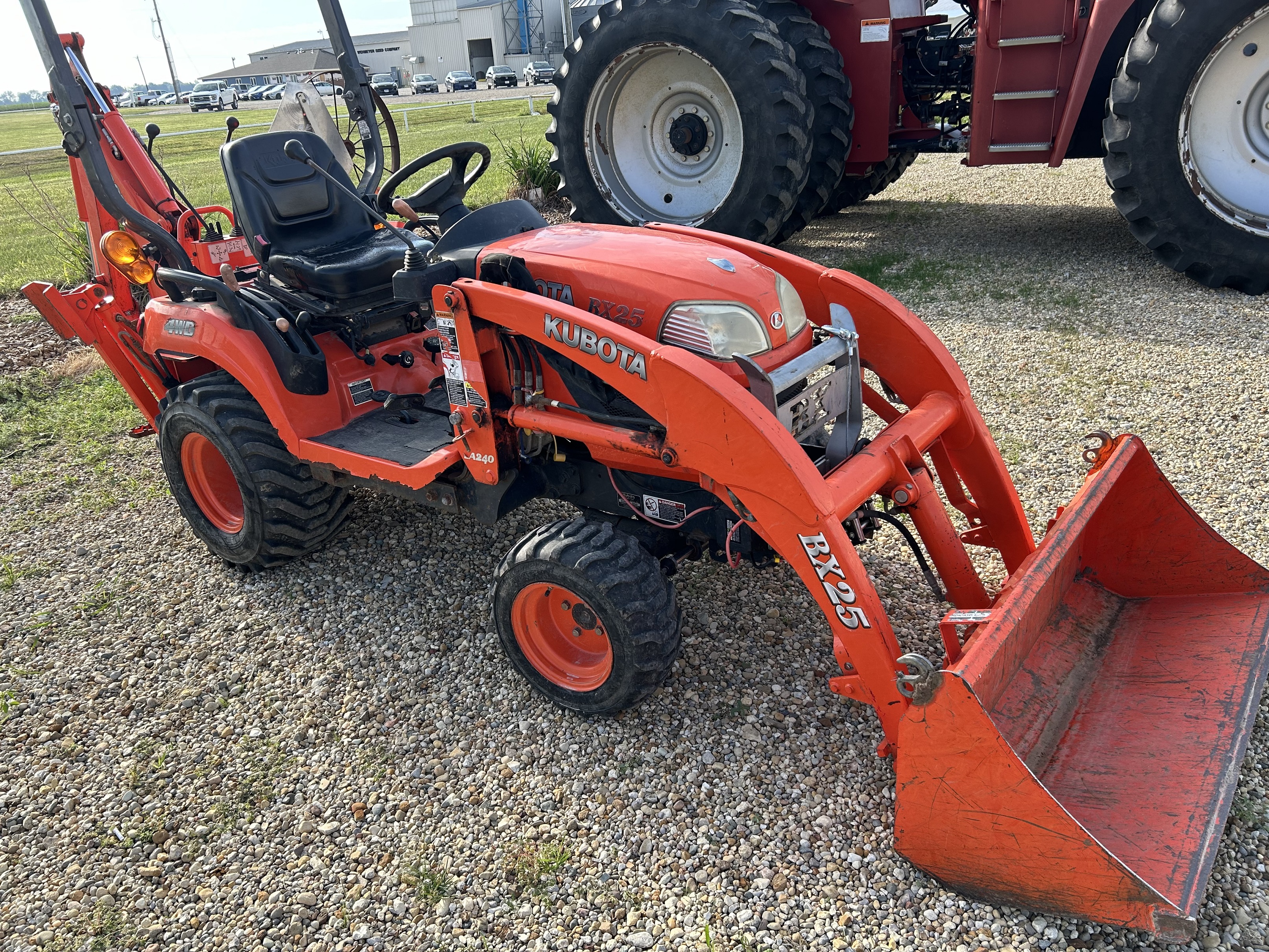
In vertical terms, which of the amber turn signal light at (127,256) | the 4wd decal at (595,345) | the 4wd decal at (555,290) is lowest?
the amber turn signal light at (127,256)

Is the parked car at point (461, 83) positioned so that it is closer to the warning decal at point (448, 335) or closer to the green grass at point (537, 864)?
the warning decal at point (448, 335)

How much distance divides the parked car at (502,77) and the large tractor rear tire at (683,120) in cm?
3967

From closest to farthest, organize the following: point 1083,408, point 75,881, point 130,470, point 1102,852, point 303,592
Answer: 1. point 1102,852
2. point 75,881
3. point 303,592
4. point 1083,408
5. point 130,470

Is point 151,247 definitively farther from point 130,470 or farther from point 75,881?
point 75,881

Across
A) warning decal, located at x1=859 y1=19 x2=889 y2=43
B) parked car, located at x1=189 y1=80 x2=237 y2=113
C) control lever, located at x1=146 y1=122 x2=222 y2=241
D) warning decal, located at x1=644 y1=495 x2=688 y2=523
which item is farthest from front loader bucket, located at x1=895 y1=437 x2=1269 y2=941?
parked car, located at x1=189 y1=80 x2=237 y2=113

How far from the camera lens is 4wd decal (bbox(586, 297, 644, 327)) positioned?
279cm

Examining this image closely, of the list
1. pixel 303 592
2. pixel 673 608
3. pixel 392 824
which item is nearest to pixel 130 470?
pixel 303 592

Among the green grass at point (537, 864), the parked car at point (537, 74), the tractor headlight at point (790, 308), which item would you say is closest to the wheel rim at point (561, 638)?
the green grass at point (537, 864)

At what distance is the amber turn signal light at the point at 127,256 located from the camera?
416 cm

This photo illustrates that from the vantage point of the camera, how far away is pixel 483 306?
283cm

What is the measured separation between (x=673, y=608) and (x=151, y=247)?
10.6 ft

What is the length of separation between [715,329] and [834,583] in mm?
845

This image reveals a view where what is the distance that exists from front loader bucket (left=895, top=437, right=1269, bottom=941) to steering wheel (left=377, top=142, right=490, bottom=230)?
8.62 ft

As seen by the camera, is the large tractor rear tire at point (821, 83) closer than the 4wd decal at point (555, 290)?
No
